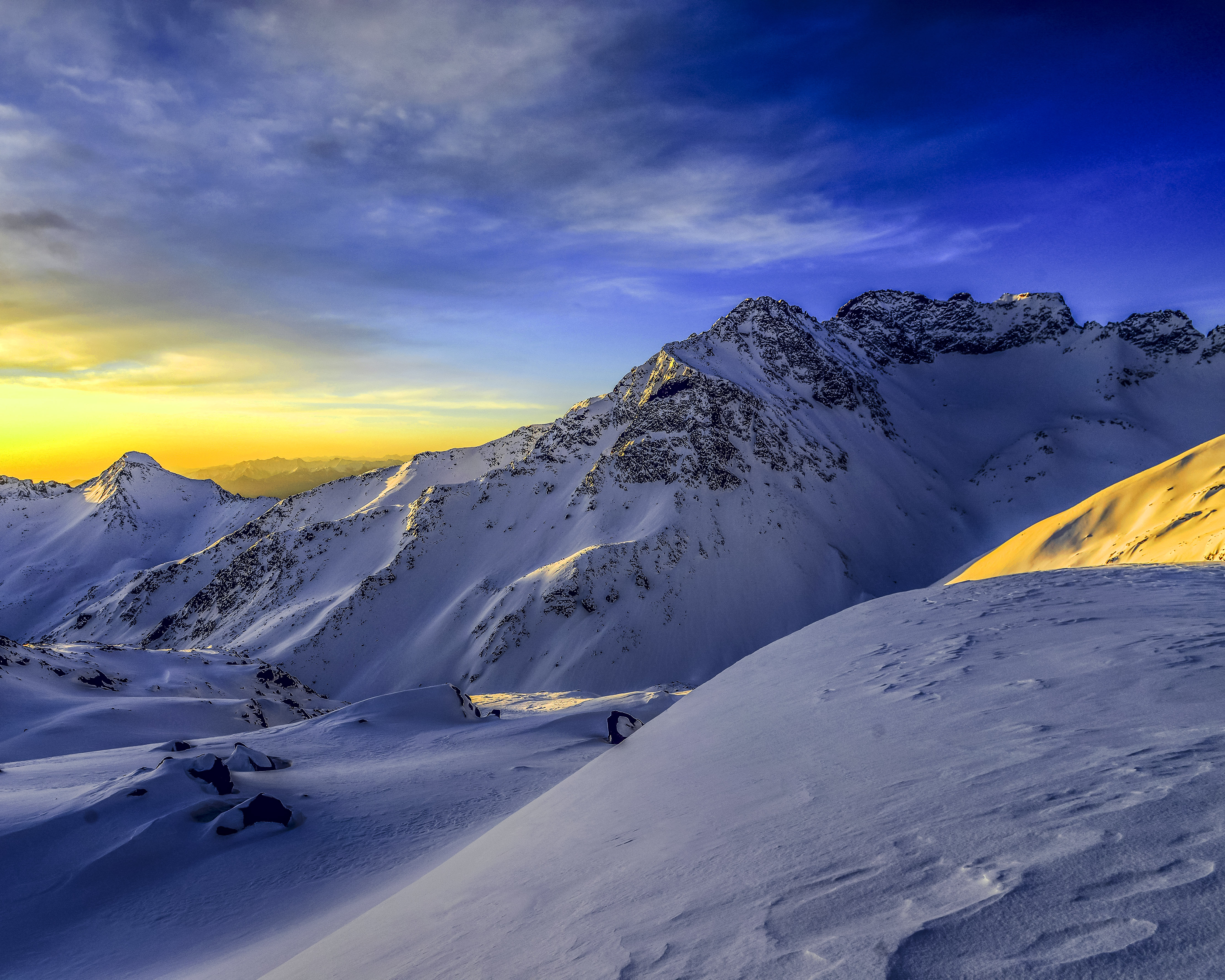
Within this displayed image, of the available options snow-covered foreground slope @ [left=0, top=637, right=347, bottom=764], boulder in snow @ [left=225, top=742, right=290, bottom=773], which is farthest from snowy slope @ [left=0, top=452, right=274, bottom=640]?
boulder in snow @ [left=225, top=742, right=290, bottom=773]

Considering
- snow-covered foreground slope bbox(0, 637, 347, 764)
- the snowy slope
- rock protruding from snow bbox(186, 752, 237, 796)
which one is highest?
the snowy slope

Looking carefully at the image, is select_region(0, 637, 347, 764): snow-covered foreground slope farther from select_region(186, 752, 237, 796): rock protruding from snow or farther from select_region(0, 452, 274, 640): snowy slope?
select_region(0, 452, 274, 640): snowy slope

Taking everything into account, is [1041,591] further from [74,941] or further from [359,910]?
[74,941]

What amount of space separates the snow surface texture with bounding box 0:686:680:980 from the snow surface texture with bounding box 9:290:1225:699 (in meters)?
41.3

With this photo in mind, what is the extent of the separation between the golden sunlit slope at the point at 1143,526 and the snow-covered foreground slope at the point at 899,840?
8.29m

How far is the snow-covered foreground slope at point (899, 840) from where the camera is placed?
199 centimetres

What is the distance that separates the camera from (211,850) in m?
7.77

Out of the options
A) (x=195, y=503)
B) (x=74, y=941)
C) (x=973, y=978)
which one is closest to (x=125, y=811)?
(x=74, y=941)

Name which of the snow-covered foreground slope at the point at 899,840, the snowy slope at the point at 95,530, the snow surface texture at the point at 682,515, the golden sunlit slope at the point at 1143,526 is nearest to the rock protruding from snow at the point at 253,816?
the snow-covered foreground slope at the point at 899,840

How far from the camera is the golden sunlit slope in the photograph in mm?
12812

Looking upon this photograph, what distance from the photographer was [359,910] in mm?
6090

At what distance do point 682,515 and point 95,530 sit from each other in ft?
433

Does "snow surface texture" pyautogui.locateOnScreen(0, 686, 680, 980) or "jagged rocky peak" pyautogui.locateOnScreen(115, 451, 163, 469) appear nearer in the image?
"snow surface texture" pyautogui.locateOnScreen(0, 686, 680, 980)

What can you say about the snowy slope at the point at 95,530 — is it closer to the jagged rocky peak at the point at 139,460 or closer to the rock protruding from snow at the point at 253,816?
the jagged rocky peak at the point at 139,460
